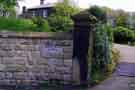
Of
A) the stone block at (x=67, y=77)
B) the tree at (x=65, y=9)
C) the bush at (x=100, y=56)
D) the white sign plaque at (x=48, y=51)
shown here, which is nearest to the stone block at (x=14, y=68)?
the white sign plaque at (x=48, y=51)

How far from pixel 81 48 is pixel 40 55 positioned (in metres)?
1.24

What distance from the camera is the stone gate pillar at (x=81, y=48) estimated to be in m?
9.59

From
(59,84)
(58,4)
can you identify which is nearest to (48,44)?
(59,84)

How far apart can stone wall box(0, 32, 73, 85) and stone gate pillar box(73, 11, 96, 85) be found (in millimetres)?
179

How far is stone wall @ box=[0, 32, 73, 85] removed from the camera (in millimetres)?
9680

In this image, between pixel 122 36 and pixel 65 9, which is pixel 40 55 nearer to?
pixel 65 9

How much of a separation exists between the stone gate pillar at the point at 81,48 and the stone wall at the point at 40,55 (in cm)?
18

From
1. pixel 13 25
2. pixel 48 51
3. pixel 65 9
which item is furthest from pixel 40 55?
pixel 65 9

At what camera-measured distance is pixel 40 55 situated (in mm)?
9688

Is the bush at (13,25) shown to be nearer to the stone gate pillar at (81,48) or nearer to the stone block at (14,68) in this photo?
the stone block at (14,68)

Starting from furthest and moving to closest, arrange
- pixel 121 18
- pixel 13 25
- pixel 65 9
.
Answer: pixel 121 18 < pixel 65 9 < pixel 13 25

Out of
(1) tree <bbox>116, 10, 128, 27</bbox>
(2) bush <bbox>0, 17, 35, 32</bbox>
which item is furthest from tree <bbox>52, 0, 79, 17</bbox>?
(1) tree <bbox>116, 10, 128, 27</bbox>

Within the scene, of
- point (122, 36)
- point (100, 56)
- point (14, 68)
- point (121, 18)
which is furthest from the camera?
point (121, 18)

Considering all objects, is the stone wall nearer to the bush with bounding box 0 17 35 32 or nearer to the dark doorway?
the dark doorway
